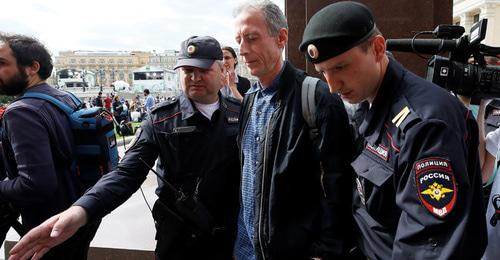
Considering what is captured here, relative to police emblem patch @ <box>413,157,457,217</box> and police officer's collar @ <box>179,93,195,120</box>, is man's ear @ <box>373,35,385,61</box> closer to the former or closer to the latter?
police emblem patch @ <box>413,157,457,217</box>

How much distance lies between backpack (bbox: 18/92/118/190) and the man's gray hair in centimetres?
123

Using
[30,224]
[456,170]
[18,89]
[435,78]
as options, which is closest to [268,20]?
[435,78]

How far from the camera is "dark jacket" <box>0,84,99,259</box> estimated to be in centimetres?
205

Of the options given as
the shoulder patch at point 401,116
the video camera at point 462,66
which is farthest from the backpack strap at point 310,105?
the video camera at point 462,66

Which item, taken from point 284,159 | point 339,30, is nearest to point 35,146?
point 284,159

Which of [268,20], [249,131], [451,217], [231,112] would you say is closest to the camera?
[451,217]

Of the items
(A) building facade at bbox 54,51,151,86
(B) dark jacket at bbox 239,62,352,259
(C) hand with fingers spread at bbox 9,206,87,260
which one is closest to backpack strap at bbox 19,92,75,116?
(C) hand with fingers spread at bbox 9,206,87,260

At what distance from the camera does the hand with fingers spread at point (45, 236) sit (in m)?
1.48

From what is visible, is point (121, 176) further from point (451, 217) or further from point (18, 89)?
point (451, 217)

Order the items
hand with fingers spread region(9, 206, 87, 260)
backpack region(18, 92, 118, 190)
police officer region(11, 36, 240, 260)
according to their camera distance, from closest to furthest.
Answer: hand with fingers spread region(9, 206, 87, 260)
police officer region(11, 36, 240, 260)
backpack region(18, 92, 118, 190)

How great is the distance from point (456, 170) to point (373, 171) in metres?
0.28

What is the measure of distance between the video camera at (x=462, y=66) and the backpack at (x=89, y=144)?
71.5 inches

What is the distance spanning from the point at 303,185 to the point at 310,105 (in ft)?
1.14

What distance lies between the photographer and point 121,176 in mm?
1918
